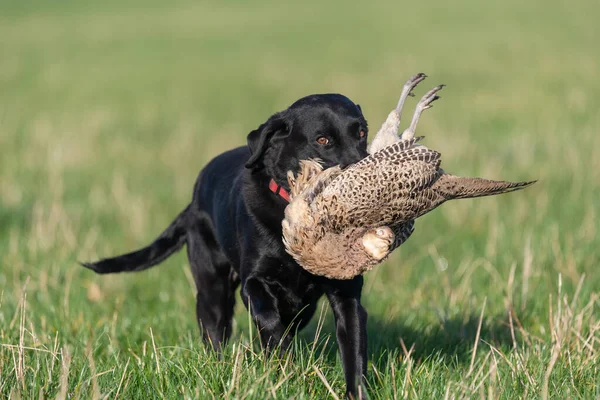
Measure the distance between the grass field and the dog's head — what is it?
784 millimetres

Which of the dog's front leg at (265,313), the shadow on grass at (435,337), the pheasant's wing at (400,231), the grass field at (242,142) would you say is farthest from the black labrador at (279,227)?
the shadow on grass at (435,337)

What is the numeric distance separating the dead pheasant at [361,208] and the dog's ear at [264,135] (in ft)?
1.78

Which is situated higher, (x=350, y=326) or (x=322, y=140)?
(x=322, y=140)

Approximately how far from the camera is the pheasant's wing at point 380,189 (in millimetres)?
3166

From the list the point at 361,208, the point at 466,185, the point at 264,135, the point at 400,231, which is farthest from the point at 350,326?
the point at 264,135

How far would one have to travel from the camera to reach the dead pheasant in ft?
10.5

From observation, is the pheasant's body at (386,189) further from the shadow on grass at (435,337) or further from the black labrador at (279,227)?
the shadow on grass at (435,337)

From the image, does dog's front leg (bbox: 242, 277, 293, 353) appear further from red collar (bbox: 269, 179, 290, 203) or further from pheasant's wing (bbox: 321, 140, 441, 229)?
pheasant's wing (bbox: 321, 140, 441, 229)

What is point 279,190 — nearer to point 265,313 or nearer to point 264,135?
point 264,135

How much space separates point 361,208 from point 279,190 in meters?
0.79

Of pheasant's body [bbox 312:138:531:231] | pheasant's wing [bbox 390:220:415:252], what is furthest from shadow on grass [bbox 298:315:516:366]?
pheasant's body [bbox 312:138:531:231]

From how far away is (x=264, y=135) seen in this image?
12.7ft

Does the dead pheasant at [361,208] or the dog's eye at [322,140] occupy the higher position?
the dog's eye at [322,140]

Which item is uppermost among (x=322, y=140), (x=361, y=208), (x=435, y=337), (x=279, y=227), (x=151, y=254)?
(x=322, y=140)
